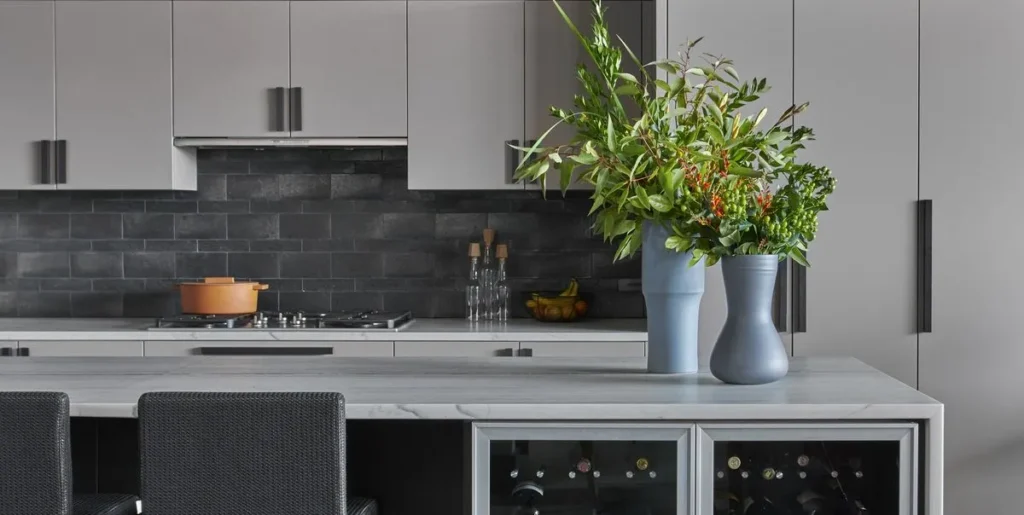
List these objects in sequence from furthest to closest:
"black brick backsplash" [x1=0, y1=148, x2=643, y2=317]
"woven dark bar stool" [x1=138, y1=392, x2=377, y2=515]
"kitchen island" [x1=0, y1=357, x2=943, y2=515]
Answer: "black brick backsplash" [x1=0, y1=148, x2=643, y2=317]
"kitchen island" [x1=0, y1=357, x2=943, y2=515]
"woven dark bar stool" [x1=138, y1=392, x2=377, y2=515]

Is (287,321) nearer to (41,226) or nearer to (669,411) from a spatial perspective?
(41,226)

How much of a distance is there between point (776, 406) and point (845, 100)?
2051 millimetres

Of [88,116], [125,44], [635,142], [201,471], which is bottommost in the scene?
[201,471]

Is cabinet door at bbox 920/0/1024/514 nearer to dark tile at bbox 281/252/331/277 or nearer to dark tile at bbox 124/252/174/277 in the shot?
dark tile at bbox 281/252/331/277

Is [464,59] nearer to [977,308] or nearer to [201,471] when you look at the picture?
[977,308]

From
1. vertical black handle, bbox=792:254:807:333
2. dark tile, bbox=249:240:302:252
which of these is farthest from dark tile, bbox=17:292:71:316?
vertical black handle, bbox=792:254:807:333

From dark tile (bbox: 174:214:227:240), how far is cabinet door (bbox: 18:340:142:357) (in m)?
0.81

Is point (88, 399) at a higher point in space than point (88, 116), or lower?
lower

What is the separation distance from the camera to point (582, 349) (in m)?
3.93

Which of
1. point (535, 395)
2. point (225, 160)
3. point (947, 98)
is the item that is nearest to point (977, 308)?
point (947, 98)

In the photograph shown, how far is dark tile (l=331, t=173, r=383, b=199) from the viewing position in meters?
4.64

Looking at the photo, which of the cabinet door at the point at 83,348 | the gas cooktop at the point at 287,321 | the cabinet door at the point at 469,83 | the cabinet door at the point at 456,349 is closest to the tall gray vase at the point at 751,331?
the cabinet door at the point at 456,349

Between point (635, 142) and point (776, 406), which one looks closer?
point (776, 406)

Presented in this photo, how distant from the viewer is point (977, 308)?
145 inches
